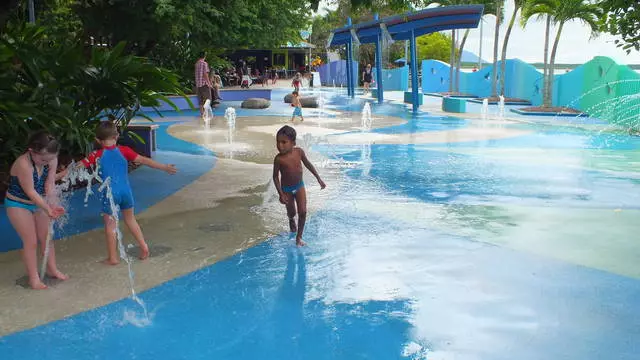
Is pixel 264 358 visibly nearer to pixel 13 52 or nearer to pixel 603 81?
pixel 13 52

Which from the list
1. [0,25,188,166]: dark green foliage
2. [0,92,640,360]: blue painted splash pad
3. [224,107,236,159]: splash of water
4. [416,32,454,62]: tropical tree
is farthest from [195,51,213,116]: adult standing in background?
[416,32,454,62]: tropical tree

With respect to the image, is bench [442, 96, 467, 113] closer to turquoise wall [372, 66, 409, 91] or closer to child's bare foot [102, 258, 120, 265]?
child's bare foot [102, 258, 120, 265]

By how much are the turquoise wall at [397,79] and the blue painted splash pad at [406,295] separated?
1397 inches

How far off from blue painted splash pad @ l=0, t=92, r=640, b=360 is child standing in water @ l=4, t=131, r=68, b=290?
77 cm

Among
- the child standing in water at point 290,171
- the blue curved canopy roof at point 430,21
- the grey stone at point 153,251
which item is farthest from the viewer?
the blue curved canopy roof at point 430,21

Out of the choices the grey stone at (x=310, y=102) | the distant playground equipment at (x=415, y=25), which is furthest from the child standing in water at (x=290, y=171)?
the grey stone at (x=310, y=102)

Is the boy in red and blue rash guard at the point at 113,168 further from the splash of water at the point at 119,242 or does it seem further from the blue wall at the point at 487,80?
the blue wall at the point at 487,80

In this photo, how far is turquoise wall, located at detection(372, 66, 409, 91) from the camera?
4244 centimetres

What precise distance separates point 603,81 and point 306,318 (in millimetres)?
18830

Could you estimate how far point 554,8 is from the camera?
74.1 ft

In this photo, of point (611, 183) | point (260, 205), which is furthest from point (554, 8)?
point (260, 205)

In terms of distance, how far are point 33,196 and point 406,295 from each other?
2.77m

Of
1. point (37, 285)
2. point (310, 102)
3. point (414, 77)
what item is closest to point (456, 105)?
point (414, 77)

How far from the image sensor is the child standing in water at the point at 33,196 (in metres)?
4.37
